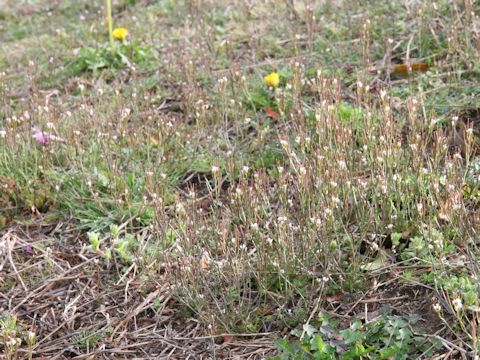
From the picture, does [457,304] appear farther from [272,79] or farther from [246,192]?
[272,79]

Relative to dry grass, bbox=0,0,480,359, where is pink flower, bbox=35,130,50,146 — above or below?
above

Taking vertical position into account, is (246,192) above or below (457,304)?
above

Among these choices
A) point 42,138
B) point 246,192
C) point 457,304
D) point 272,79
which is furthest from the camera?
point 272,79

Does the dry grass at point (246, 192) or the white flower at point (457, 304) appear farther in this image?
the dry grass at point (246, 192)

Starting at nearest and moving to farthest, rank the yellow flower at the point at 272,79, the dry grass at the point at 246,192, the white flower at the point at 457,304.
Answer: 1. the white flower at the point at 457,304
2. the dry grass at the point at 246,192
3. the yellow flower at the point at 272,79

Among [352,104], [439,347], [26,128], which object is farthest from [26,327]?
[352,104]

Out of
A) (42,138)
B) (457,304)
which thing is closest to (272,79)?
(42,138)

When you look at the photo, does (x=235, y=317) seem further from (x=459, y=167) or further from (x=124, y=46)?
(x=124, y=46)

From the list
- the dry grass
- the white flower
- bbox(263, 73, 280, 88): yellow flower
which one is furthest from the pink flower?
the white flower

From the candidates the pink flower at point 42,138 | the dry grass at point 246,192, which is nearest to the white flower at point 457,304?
the dry grass at point 246,192

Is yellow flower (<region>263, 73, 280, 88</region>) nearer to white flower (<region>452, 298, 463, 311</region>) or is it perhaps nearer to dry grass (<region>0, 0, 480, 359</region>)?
dry grass (<region>0, 0, 480, 359</region>)

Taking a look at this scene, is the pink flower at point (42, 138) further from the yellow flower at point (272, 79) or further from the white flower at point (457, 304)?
the white flower at point (457, 304)

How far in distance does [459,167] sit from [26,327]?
82.8 inches

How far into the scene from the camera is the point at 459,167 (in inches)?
128
